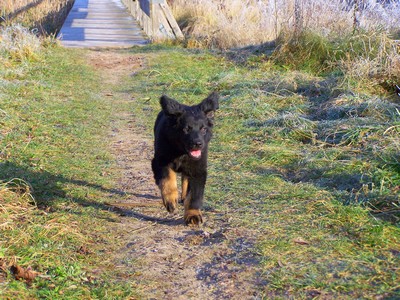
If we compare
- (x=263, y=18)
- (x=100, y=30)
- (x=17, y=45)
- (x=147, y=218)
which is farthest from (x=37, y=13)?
(x=147, y=218)

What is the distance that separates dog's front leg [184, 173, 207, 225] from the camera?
4969mm

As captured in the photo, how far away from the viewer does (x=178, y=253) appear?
448 centimetres

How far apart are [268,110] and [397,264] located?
5294 mm

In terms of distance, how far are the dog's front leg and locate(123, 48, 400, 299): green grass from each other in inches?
12.7

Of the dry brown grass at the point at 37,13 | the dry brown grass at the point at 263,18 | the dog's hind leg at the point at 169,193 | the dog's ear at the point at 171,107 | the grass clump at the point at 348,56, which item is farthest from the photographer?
the dry brown grass at the point at 37,13

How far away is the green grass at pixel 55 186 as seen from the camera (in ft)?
12.9

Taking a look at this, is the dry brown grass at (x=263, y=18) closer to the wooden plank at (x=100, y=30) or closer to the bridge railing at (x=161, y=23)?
the bridge railing at (x=161, y=23)

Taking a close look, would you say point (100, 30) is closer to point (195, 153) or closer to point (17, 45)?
point (17, 45)

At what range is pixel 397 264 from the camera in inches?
160

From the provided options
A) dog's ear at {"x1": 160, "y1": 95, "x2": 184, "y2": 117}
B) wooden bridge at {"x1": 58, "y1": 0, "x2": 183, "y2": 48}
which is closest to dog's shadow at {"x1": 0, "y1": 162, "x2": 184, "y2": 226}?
dog's ear at {"x1": 160, "y1": 95, "x2": 184, "y2": 117}

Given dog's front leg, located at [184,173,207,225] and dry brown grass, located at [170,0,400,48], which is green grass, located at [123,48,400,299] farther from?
dry brown grass, located at [170,0,400,48]

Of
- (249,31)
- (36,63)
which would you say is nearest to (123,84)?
(36,63)

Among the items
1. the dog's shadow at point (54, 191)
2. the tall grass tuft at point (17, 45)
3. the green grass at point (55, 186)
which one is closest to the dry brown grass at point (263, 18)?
the tall grass tuft at point (17, 45)

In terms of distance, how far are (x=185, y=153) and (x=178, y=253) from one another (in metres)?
1.02
